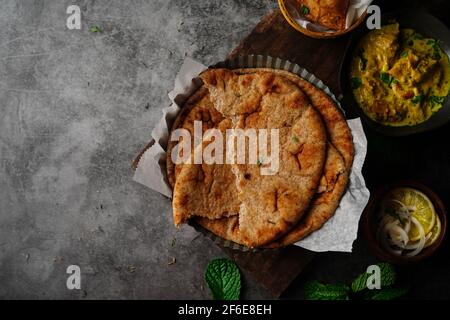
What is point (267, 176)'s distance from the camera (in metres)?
3.83

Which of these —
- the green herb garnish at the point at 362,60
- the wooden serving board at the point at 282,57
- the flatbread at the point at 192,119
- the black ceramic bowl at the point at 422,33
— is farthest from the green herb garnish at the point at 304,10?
the flatbread at the point at 192,119

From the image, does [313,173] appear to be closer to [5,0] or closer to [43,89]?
[43,89]

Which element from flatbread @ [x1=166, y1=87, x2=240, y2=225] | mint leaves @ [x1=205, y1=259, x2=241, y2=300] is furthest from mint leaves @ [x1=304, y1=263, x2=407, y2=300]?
flatbread @ [x1=166, y1=87, x2=240, y2=225]

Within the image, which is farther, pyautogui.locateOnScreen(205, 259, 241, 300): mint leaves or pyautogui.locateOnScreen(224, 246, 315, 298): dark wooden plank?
pyautogui.locateOnScreen(205, 259, 241, 300): mint leaves

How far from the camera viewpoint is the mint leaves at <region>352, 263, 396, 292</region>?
13.9 ft

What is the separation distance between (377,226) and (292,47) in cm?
170

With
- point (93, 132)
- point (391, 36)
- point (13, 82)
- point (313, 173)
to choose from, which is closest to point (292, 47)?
point (391, 36)

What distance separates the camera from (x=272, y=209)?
3.81 metres

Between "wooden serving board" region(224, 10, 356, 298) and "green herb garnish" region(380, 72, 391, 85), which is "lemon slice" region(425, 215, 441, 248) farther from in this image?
"green herb garnish" region(380, 72, 391, 85)

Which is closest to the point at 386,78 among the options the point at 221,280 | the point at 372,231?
the point at 372,231

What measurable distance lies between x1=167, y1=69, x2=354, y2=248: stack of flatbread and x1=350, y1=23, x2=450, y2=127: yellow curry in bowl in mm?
335

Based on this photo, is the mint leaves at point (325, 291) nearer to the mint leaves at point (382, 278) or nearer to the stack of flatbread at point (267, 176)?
the mint leaves at point (382, 278)

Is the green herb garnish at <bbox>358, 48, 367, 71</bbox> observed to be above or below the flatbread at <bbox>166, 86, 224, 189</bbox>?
above

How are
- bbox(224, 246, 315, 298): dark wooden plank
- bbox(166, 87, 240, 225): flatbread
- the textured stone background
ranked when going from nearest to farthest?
bbox(166, 87, 240, 225): flatbread, bbox(224, 246, 315, 298): dark wooden plank, the textured stone background
